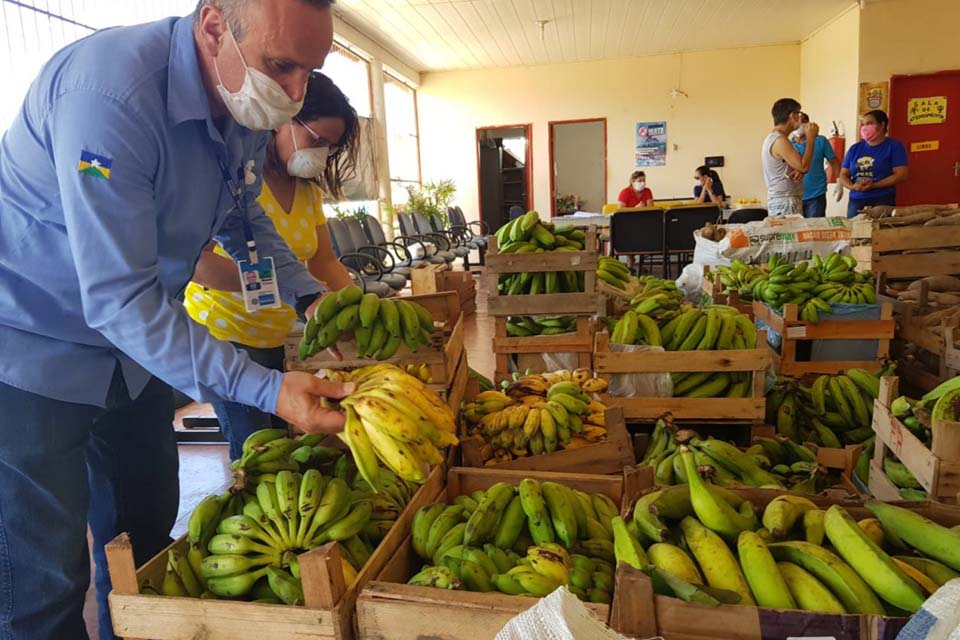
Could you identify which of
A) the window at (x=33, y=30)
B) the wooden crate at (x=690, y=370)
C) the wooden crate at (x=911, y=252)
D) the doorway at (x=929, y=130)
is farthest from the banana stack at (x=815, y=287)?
the doorway at (x=929, y=130)

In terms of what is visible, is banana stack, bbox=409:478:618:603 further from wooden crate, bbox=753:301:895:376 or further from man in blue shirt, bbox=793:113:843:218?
man in blue shirt, bbox=793:113:843:218

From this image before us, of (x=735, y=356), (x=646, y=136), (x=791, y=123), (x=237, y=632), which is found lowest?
Result: (x=237, y=632)

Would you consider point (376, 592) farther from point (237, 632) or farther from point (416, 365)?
point (416, 365)

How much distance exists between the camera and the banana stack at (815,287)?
3.14m

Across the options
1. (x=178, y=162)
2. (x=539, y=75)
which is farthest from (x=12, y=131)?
(x=539, y=75)

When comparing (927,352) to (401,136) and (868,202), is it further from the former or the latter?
(401,136)

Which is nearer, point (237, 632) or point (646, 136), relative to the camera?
point (237, 632)

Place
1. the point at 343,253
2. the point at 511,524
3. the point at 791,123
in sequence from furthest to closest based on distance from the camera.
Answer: the point at 343,253
the point at 791,123
the point at 511,524

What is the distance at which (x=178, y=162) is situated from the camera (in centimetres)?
124

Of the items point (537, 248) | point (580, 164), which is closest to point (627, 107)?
point (580, 164)

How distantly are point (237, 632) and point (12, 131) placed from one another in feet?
3.29

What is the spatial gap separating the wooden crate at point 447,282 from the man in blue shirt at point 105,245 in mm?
3771

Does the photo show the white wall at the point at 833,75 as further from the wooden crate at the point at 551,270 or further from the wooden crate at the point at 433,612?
the wooden crate at the point at 433,612

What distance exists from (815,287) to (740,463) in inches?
76.6
